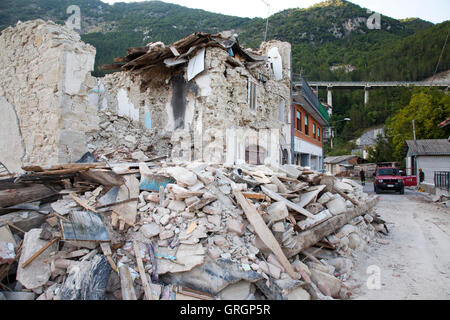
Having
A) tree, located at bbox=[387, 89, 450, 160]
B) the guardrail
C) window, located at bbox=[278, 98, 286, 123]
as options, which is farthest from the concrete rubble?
tree, located at bbox=[387, 89, 450, 160]

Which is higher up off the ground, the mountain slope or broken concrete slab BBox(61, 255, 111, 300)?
the mountain slope

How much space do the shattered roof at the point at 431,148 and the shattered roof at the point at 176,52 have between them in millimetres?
22064

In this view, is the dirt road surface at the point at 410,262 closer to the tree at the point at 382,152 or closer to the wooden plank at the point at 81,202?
the wooden plank at the point at 81,202

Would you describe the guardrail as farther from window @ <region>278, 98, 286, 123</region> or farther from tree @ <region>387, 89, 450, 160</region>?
tree @ <region>387, 89, 450, 160</region>

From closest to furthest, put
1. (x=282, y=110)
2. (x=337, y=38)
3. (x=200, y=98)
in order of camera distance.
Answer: (x=200, y=98), (x=282, y=110), (x=337, y=38)

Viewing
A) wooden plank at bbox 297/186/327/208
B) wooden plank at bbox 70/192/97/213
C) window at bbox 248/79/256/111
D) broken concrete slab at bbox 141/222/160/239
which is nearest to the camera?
broken concrete slab at bbox 141/222/160/239

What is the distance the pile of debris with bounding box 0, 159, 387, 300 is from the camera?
2920 mm

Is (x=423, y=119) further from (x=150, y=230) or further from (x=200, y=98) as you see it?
(x=150, y=230)

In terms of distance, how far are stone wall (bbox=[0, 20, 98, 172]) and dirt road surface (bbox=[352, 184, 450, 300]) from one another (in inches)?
267

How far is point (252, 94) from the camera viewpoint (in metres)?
10.7

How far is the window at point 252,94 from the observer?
34.2ft

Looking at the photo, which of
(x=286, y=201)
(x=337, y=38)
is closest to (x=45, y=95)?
(x=286, y=201)

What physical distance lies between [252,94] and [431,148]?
22.8 metres
